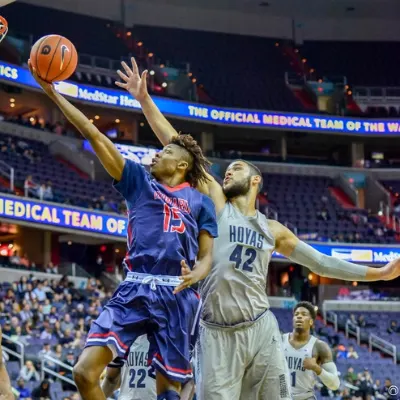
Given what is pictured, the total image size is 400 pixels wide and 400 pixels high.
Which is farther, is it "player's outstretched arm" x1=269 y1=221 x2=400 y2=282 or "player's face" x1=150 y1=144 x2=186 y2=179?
"player's outstretched arm" x1=269 y1=221 x2=400 y2=282

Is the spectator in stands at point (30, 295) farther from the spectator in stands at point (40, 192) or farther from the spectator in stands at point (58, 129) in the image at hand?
the spectator in stands at point (58, 129)

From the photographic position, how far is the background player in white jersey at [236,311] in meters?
7.20

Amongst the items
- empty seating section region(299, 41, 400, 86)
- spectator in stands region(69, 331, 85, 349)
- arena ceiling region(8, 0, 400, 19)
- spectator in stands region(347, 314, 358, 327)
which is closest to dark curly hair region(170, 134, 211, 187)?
spectator in stands region(69, 331, 85, 349)

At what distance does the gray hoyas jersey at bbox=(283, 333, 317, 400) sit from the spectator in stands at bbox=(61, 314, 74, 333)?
12.2 m

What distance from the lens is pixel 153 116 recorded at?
7.56 m

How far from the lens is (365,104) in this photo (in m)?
45.0

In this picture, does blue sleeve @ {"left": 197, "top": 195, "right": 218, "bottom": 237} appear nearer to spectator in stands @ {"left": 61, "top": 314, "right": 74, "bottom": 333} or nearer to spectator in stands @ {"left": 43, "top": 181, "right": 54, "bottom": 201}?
spectator in stands @ {"left": 61, "top": 314, "right": 74, "bottom": 333}

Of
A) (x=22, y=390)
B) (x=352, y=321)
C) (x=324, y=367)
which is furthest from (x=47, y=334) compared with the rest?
(x=352, y=321)

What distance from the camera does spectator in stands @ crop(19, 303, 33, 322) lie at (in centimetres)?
2189

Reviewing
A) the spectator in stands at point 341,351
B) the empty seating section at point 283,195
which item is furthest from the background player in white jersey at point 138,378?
the empty seating section at point 283,195

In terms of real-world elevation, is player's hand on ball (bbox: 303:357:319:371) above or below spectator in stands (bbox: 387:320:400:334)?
above

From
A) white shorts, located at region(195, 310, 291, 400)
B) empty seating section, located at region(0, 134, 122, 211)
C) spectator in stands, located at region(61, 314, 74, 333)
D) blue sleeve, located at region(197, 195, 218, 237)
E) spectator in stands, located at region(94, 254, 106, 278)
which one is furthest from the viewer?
spectator in stands, located at region(94, 254, 106, 278)

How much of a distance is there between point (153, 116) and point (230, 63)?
125ft

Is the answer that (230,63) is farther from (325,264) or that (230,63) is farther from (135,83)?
(135,83)
